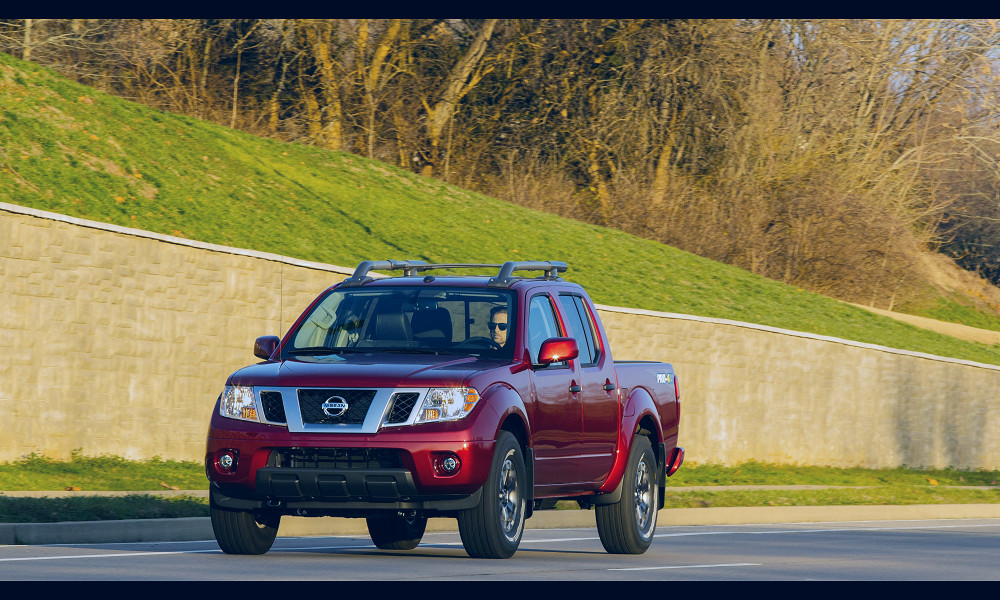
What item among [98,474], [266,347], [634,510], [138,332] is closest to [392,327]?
[266,347]

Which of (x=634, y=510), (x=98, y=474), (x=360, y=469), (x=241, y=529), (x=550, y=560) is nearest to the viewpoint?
(x=360, y=469)

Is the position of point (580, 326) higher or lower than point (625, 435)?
higher

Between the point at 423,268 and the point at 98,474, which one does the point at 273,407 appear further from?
the point at 98,474

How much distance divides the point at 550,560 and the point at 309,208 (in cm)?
1705

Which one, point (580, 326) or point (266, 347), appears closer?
point (266, 347)

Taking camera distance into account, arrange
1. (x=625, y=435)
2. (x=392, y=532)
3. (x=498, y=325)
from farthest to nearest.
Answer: (x=392, y=532), (x=625, y=435), (x=498, y=325)

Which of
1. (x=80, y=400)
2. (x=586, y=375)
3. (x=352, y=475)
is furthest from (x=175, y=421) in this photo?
(x=352, y=475)

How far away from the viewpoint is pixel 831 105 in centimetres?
4309

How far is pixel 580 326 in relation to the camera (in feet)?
39.4

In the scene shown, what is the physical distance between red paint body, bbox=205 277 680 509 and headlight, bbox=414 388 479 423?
0.14 ft

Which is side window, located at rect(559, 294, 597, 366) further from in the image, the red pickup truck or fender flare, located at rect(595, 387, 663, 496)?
fender flare, located at rect(595, 387, 663, 496)

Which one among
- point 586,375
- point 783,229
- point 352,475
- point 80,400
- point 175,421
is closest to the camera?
point 352,475
